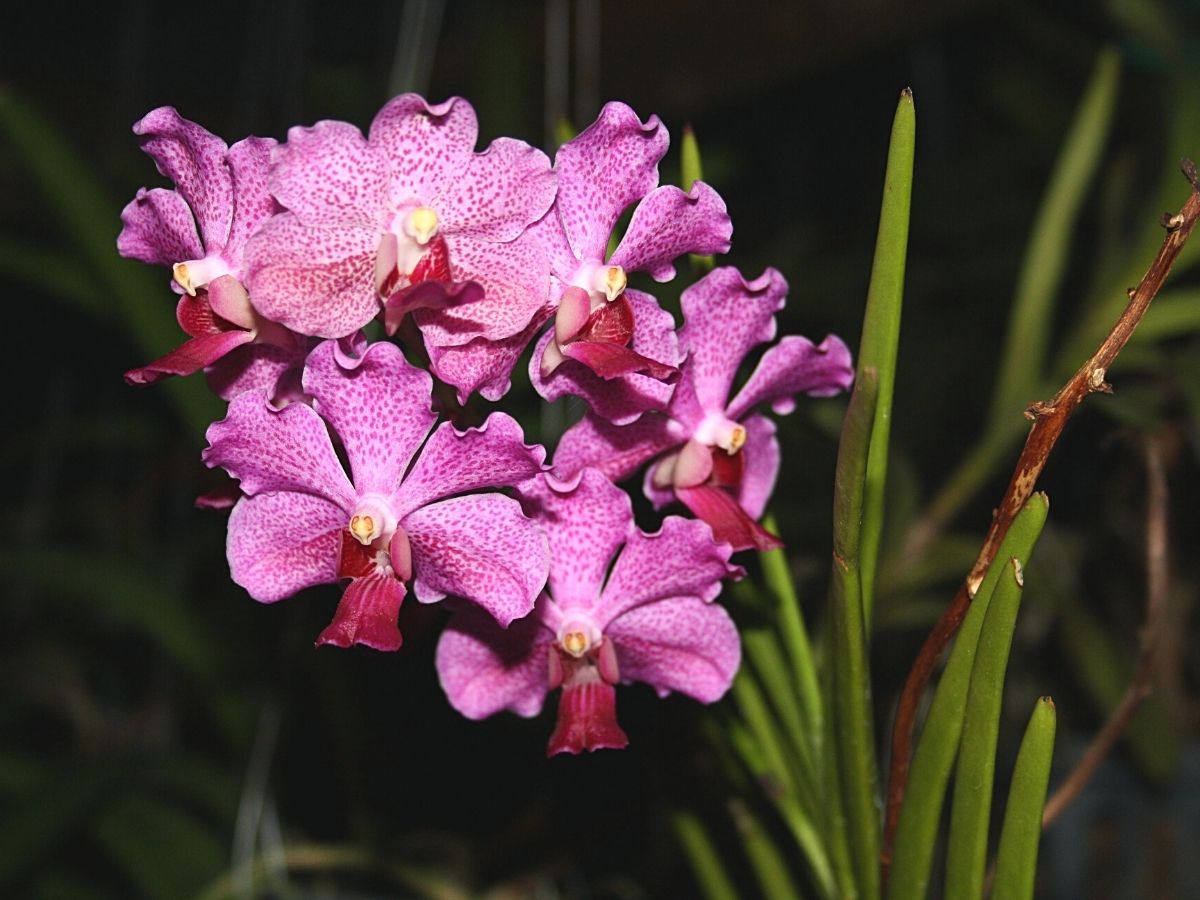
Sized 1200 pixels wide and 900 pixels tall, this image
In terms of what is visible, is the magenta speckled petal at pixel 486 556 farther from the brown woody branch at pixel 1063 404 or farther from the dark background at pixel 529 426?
the brown woody branch at pixel 1063 404

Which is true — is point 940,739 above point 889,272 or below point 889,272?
below

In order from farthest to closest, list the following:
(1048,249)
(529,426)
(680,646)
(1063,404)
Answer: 1. (1048,249)
2. (529,426)
3. (680,646)
4. (1063,404)

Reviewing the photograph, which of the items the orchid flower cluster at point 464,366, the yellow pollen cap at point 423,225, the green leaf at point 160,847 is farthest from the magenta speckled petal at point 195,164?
the green leaf at point 160,847

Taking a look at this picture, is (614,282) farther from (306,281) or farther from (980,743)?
(980,743)

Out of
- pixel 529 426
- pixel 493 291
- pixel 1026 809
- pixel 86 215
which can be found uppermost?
pixel 86 215

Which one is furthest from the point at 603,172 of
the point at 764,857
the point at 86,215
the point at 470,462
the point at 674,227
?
the point at 86,215

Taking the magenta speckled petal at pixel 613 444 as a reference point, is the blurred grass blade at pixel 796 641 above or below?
below

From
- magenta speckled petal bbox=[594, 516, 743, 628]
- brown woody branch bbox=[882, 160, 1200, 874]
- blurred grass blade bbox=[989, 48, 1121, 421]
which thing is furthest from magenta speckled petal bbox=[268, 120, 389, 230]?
blurred grass blade bbox=[989, 48, 1121, 421]

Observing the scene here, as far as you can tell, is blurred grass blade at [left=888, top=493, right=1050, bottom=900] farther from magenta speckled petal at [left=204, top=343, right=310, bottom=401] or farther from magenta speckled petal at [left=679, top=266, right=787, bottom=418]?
magenta speckled petal at [left=204, top=343, right=310, bottom=401]
